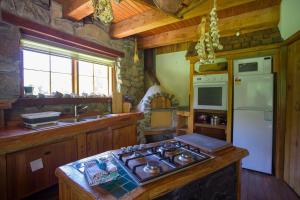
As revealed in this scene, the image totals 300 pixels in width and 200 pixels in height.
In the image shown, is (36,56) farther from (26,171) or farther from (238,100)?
(238,100)

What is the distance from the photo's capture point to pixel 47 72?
7.84 ft

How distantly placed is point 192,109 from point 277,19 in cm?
185

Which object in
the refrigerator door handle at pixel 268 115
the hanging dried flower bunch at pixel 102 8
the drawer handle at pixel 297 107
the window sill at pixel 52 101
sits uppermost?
the hanging dried flower bunch at pixel 102 8

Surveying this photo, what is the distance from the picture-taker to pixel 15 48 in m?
1.90

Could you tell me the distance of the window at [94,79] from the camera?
A: 112 inches

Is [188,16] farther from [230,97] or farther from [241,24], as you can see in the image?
[230,97]

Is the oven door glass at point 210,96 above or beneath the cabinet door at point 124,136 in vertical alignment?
above

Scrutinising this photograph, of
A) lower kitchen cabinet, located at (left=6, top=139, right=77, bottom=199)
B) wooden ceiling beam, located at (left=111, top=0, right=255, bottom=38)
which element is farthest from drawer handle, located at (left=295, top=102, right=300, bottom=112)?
lower kitchen cabinet, located at (left=6, top=139, right=77, bottom=199)

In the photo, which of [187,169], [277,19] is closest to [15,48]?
[187,169]

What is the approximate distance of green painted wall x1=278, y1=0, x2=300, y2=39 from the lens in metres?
2.05

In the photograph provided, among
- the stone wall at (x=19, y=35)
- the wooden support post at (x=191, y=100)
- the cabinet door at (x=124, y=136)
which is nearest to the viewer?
the stone wall at (x=19, y=35)

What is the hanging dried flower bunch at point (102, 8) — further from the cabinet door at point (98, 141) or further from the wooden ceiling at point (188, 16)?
the cabinet door at point (98, 141)

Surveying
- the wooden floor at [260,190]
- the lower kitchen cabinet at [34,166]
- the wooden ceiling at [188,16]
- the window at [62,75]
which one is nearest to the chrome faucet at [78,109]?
the window at [62,75]

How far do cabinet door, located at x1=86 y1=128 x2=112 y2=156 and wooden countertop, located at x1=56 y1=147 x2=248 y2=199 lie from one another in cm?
133
